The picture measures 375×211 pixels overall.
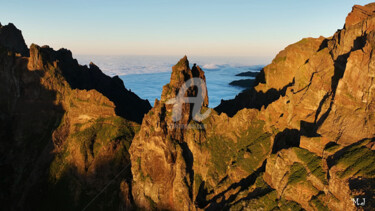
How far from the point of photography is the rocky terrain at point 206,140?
4456cm

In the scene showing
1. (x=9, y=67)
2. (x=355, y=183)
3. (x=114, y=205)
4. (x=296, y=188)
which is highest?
(x=9, y=67)

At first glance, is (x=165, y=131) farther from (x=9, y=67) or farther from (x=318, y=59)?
(x=9, y=67)

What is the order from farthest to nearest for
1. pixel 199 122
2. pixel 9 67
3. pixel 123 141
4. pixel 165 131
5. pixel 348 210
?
1. pixel 9 67
2. pixel 123 141
3. pixel 199 122
4. pixel 165 131
5. pixel 348 210

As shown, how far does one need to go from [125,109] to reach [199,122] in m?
75.6

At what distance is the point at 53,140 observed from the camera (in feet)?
356

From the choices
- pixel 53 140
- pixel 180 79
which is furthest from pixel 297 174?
pixel 53 140

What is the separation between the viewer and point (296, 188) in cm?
4562

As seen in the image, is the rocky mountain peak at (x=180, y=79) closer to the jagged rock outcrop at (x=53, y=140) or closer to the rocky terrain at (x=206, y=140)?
the rocky terrain at (x=206, y=140)

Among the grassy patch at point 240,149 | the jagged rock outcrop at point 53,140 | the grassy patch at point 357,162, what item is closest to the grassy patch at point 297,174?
the grassy patch at point 357,162

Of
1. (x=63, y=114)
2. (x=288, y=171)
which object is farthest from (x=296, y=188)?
(x=63, y=114)
